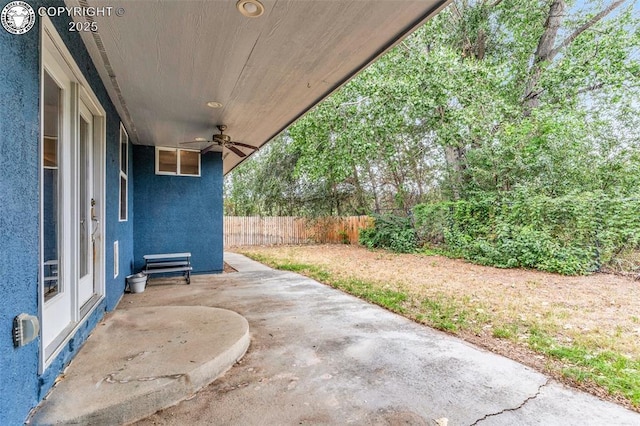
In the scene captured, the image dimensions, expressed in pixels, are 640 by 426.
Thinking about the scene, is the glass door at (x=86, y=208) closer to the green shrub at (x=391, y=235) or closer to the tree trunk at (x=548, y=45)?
the green shrub at (x=391, y=235)

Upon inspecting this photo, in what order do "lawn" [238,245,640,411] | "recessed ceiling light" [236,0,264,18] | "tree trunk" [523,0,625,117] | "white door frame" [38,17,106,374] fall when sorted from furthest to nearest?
1. "tree trunk" [523,0,625,117]
2. "lawn" [238,245,640,411]
3. "recessed ceiling light" [236,0,264,18]
4. "white door frame" [38,17,106,374]

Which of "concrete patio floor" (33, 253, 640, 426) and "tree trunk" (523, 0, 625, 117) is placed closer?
"concrete patio floor" (33, 253, 640, 426)

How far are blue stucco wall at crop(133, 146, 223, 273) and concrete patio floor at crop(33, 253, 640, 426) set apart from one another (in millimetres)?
2849

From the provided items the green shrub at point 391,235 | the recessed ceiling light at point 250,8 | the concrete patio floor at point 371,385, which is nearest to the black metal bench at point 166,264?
the concrete patio floor at point 371,385

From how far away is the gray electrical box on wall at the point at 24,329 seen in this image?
57.1 inches

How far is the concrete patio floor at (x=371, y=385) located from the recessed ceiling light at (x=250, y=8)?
7.90ft

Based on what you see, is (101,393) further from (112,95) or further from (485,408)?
(112,95)

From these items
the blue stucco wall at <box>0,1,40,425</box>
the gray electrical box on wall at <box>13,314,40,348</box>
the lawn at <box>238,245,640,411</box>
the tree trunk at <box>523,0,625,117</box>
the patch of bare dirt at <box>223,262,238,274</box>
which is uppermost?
the tree trunk at <box>523,0,625,117</box>

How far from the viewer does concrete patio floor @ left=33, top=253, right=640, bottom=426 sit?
1.89 meters

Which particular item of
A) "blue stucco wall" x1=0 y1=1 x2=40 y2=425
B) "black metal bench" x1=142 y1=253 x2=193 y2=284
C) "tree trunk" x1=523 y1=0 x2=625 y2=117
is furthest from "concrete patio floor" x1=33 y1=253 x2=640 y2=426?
"tree trunk" x1=523 y1=0 x2=625 y2=117

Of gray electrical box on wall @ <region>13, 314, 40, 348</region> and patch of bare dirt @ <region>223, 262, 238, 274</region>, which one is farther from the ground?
gray electrical box on wall @ <region>13, 314, 40, 348</region>

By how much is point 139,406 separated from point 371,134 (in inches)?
306

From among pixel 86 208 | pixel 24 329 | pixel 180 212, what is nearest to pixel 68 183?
pixel 86 208

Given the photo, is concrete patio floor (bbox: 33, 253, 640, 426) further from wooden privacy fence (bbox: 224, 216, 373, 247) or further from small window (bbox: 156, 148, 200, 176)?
wooden privacy fence (bbox: 224, 216, 373, 247)
